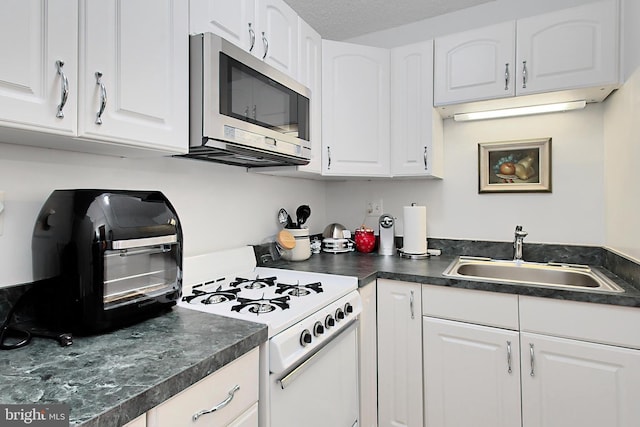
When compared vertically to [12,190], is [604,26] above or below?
above

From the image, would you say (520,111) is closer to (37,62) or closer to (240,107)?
(240,107)

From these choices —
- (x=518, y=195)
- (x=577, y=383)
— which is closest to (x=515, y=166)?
(x=518, y=195)

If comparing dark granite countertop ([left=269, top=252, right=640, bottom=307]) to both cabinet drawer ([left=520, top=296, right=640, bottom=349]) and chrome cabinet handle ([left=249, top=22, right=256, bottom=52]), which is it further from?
chrome cabinet handle ([left=249, top=22, right=256, bottom=52])

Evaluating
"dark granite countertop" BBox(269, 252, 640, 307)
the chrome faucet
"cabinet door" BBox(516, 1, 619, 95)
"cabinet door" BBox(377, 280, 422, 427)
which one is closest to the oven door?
"cabinet door" BBox(377, 280, 422, 427)

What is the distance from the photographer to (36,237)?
101 cm

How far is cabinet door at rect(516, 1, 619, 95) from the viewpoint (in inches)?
62.6

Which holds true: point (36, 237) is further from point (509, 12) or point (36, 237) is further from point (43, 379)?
point (509, 12)

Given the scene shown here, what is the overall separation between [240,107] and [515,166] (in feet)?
5.50

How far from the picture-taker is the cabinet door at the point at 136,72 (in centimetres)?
89

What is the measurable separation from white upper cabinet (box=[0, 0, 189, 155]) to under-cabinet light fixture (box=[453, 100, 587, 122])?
163cm

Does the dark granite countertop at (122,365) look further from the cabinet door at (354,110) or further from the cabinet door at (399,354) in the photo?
the cabinet door at (354,110)

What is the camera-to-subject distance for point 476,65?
1884mm

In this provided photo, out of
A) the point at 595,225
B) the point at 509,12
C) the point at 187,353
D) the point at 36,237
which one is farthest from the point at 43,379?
the point at 509,12

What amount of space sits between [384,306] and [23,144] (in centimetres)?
158
